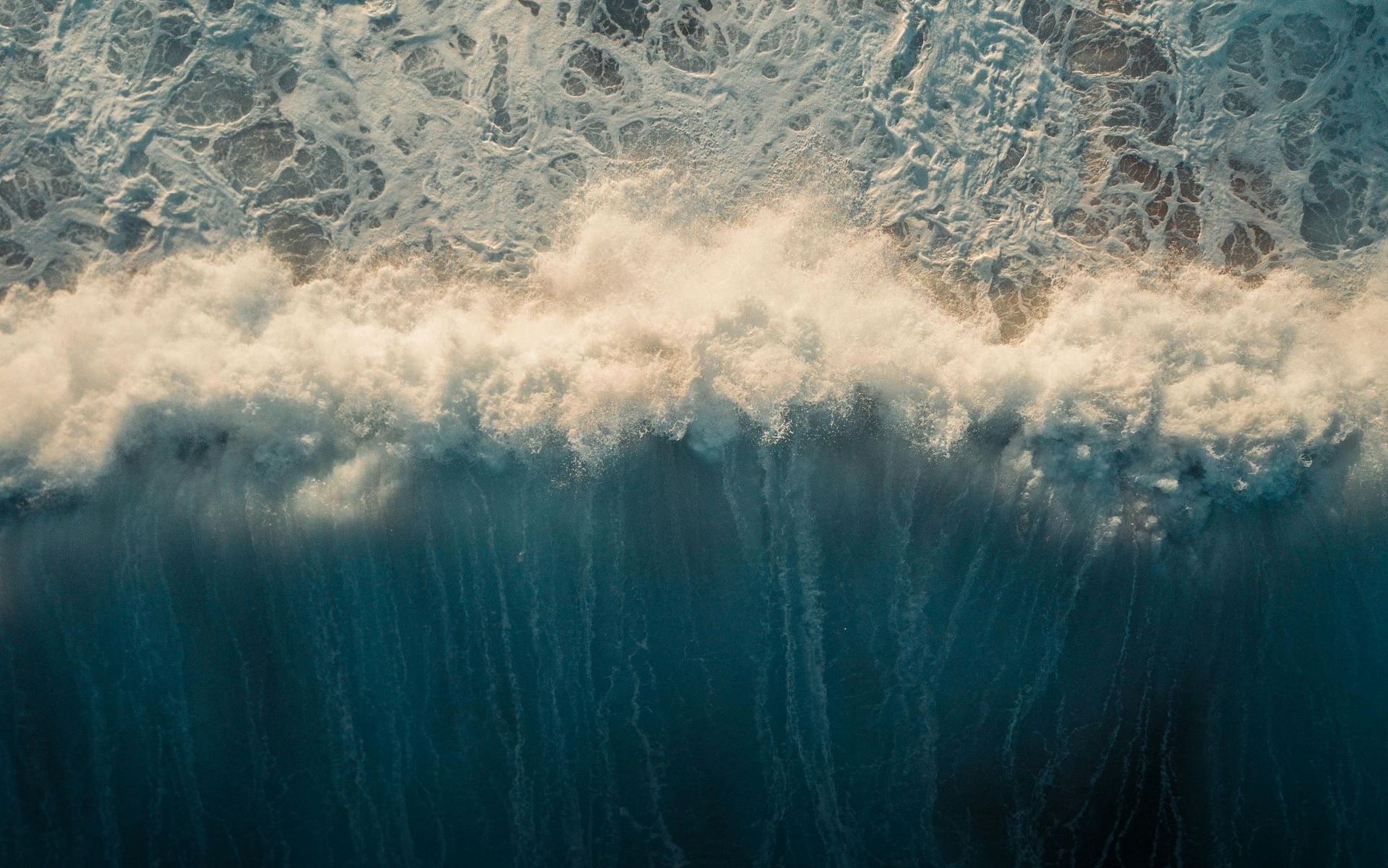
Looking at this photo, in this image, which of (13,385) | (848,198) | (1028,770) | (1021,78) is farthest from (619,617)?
(1021,78)

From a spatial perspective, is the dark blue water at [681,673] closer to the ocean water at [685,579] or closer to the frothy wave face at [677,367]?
the ocean water at [685,579]

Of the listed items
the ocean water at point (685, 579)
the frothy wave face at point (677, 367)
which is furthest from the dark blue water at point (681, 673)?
the frothy wave face at point (677, 367)

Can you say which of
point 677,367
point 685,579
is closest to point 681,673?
point 685,579

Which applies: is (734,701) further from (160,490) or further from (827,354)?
(160,490)

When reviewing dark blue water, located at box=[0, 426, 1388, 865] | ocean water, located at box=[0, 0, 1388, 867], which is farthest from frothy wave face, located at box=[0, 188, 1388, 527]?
dark blue water, located at box=[0, 426, 1388, 865]

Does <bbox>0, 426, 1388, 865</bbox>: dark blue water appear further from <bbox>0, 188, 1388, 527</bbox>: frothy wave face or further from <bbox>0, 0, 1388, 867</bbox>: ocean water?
<bbox>0, 188, 1388, 527</bbox>: frothy wave face

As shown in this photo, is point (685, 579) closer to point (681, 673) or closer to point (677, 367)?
point (681, 673)

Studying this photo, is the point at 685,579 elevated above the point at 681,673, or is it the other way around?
the point at 685,579
